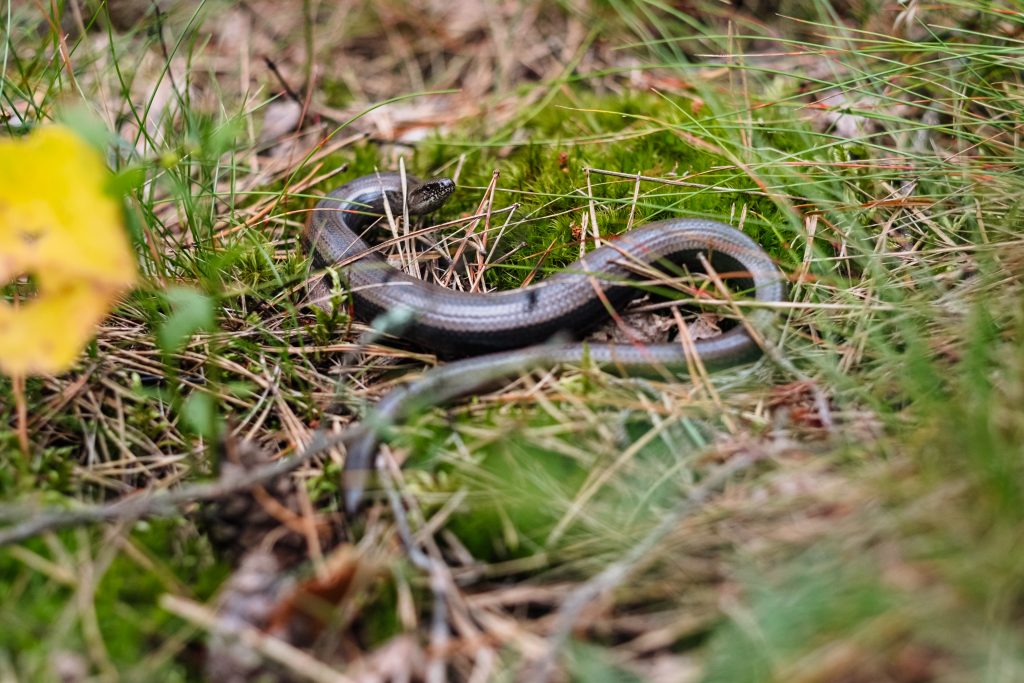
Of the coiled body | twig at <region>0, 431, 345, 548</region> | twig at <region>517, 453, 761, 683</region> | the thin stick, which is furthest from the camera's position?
the coiled body

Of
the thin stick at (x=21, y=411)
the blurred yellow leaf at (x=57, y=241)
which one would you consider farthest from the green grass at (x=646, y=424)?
the blurred yellow leaf at (x=57, y=241)

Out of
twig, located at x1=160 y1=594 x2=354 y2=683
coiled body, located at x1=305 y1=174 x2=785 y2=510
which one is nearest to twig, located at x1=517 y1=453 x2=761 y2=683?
twig, located at x1=160 y1=594 x2=354 y2=683

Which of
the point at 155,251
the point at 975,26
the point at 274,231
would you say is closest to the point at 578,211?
the point at 274,231

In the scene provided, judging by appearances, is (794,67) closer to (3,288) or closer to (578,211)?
(578,211)

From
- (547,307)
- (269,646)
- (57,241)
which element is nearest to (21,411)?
(57,241)

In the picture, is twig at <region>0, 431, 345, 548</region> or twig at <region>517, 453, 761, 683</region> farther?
twig at <region>0, 431, 345, 548</region>

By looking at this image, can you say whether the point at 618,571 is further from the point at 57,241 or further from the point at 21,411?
the point at 21,411

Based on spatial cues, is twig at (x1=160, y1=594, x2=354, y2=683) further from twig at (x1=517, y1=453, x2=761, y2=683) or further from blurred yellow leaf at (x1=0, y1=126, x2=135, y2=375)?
blurred yellow leaf at (x1=0, y1=126, x2=135, y2=375)
